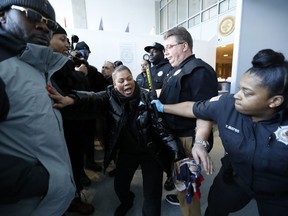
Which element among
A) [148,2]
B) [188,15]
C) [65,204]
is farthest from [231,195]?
[148,2]

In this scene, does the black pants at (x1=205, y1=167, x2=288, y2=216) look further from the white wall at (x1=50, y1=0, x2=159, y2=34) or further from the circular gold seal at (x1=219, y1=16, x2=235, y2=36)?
the white wall at (x1=50, y1=0, x2=159, y2=34)

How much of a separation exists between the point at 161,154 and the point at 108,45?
3090 mm

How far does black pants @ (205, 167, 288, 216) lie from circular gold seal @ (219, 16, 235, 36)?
567 cm

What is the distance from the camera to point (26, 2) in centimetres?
73

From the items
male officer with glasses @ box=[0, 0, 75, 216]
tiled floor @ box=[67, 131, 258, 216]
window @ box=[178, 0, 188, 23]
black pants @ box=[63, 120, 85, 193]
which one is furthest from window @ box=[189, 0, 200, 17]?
male officer with glasses @ box=[0, 0, 75, 216]

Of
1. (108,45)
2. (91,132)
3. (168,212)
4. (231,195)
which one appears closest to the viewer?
→ (231,195)

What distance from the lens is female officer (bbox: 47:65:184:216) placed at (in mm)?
1321

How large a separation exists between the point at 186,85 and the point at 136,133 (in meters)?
0.50

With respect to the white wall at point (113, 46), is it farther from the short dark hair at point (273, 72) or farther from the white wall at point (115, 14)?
the white wall at point (115, 14)

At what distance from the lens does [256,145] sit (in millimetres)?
954

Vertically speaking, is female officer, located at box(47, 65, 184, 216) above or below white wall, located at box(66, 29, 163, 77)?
below

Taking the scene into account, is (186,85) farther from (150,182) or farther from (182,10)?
(182,10)

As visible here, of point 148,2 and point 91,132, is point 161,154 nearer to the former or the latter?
point 91,132

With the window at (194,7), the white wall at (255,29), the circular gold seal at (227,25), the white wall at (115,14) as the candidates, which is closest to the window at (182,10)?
the window at (194,7)
